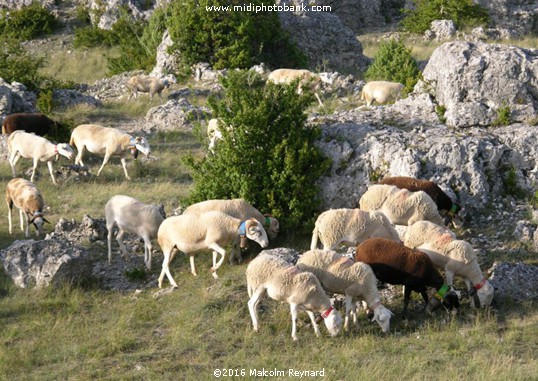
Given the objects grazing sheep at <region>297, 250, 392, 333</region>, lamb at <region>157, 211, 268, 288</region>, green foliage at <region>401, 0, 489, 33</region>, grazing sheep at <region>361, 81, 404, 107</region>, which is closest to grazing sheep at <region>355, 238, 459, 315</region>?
grazing sheep at <region>297, 250, 392, 333</region>

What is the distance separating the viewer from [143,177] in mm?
20797

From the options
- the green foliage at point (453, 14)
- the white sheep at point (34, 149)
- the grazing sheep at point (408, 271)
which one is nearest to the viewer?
the grazing sheep at point (408, 271)

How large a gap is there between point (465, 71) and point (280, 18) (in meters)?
20.2

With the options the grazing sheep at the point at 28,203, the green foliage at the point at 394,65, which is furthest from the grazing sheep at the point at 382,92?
the grazing sheep at the point at 28,203

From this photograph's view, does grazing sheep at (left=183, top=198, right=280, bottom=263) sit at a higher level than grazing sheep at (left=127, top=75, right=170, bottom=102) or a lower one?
lower

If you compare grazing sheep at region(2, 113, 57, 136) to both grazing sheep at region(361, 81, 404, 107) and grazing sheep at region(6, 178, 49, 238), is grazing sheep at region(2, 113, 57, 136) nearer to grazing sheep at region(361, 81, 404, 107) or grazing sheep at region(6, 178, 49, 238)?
grazing sheep at region(6, 178, 49, 238)

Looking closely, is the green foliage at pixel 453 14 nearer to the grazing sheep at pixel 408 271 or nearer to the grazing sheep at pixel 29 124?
the grazing sheep at pixel 29 124

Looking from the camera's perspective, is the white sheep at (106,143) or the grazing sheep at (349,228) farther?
the white sheep at (106,143)

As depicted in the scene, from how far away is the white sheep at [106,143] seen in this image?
68.3 ft

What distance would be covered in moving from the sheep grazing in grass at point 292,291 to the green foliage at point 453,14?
105 ft

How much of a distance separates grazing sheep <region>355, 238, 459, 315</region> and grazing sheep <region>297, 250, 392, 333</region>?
0.34 meters

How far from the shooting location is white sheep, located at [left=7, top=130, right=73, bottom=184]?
20031 mm

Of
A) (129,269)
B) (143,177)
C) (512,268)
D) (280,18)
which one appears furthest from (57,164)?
(280,18)

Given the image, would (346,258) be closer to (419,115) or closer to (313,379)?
(313,379)
